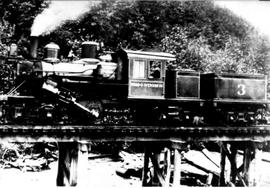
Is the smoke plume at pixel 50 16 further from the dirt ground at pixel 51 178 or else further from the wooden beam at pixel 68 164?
the dirt ground at pixel 51 178

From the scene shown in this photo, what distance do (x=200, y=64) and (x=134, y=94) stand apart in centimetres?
1141

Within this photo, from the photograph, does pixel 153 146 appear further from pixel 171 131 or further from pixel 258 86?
pixel 258 86

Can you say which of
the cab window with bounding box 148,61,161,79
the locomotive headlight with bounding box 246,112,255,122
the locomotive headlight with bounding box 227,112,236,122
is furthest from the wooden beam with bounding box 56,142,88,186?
the locomotive headlight with bounding box 246,112,255,122

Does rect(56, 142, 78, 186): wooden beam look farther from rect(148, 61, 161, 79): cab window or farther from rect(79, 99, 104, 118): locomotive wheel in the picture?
rect(148, 61, 161, 79): cab window

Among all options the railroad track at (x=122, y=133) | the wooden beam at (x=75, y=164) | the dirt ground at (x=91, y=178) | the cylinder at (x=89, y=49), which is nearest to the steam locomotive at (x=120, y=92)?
the cylinder at (x=89, y=49)

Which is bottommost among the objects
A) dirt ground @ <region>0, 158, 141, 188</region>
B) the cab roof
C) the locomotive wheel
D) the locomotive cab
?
dirt ground @ <region>0, 158, 141, 188</region>

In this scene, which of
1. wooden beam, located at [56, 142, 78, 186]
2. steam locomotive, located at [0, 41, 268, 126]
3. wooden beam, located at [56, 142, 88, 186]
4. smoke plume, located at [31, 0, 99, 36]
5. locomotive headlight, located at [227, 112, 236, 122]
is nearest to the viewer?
wooden beam, located at [56, 142, 88, 186]

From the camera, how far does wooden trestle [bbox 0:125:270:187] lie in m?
10.1

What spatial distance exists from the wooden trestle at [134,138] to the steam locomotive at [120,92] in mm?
1598

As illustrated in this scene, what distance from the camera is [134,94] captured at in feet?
43.4

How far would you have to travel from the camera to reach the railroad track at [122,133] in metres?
9.97

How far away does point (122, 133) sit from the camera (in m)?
11.0

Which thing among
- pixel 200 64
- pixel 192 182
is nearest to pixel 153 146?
pixel 192 182

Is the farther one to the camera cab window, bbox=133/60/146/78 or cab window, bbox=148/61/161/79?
cab window, bbox=148/61/161/79
